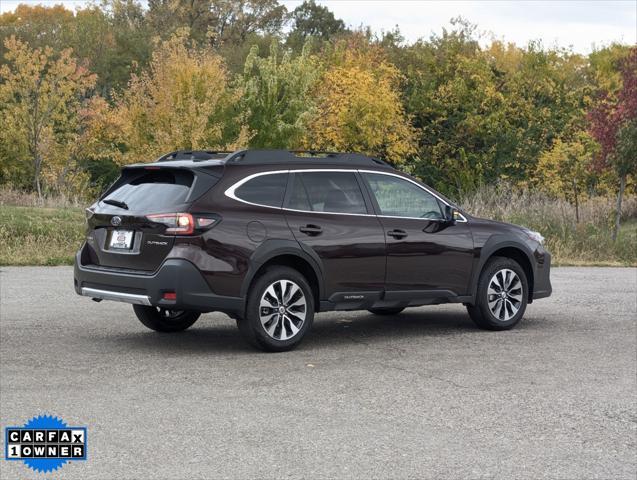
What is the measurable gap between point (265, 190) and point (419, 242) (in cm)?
179

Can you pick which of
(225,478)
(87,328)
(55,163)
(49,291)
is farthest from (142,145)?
(225,478)

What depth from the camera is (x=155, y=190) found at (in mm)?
9727

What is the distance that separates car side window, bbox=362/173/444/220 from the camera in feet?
34.9

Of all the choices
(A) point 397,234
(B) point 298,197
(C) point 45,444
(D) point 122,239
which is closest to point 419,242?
(A) point 397,234

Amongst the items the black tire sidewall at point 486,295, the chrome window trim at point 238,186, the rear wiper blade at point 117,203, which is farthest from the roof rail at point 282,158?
the black tire sidewall at point 486,295

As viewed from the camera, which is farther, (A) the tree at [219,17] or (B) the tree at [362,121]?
(A) the tree at [219,17]

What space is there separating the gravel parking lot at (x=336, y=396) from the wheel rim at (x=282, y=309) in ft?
0.82

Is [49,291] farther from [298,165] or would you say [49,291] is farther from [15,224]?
[15,224]

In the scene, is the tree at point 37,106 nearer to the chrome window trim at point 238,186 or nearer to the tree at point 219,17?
the tree at point 219,17

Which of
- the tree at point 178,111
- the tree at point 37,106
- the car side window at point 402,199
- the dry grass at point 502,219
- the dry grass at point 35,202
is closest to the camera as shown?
the car side window at point 402,199

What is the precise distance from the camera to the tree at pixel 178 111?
3484 centimetres

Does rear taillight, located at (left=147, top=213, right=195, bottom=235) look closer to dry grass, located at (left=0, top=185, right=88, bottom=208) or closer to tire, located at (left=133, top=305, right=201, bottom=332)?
tire, located at (left=133, top=305, right=201, bottom=332)

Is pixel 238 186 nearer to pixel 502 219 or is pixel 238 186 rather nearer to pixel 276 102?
pixel 502 219

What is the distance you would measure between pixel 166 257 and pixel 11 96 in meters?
36.3
